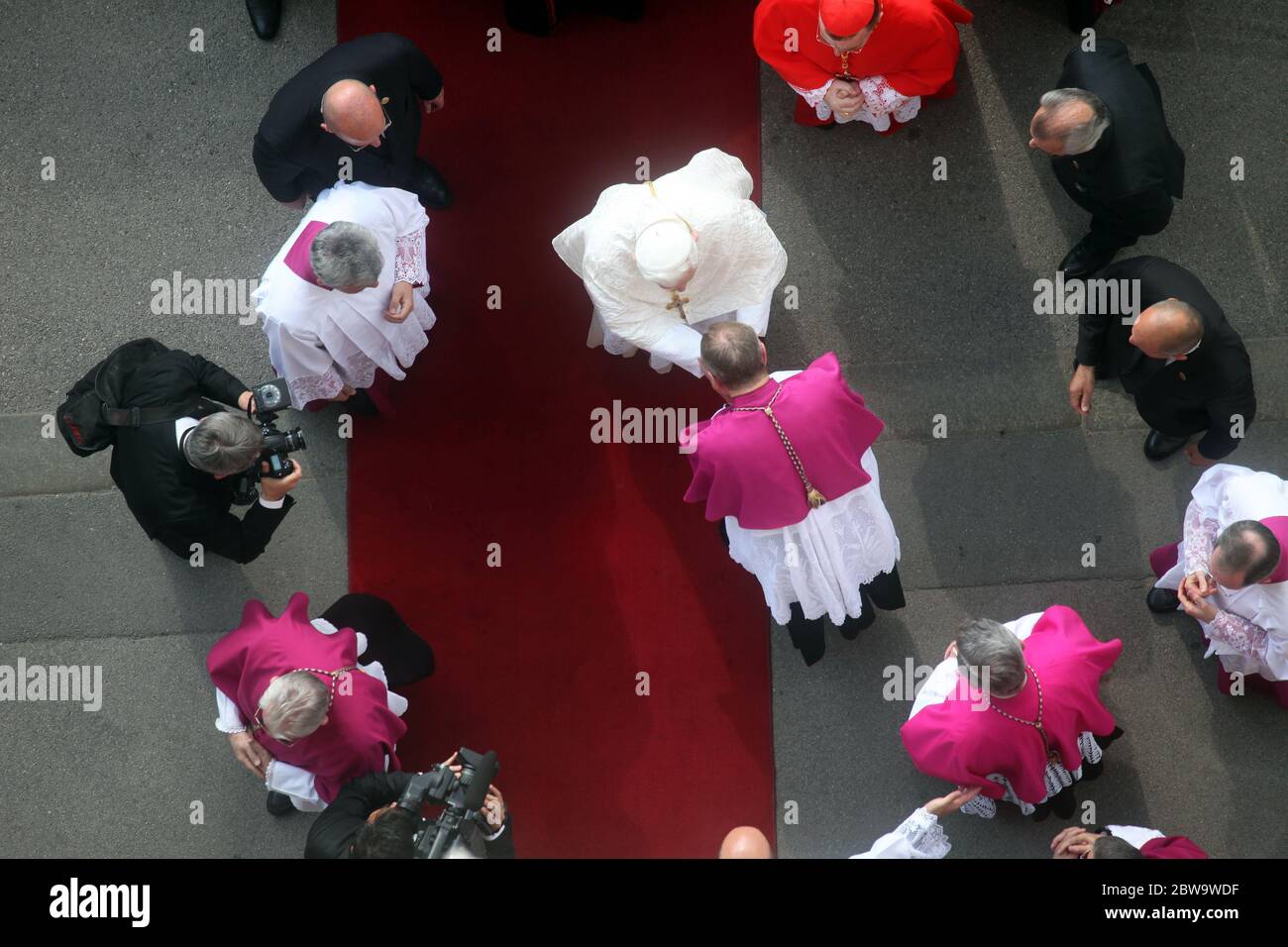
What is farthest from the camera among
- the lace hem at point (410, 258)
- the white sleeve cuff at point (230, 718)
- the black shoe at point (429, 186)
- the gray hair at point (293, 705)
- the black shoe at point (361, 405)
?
the black shoe at point (429, 186)

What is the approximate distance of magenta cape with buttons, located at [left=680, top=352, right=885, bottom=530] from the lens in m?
3.93

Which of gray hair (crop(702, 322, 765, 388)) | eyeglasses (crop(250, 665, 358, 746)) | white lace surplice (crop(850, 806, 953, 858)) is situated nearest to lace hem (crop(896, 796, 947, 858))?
white lace surplice (crop(850, 806, 953, 858))

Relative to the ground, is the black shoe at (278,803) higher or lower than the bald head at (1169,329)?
lower

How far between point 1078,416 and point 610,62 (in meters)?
2.76

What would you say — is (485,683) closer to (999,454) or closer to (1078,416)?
(999,454)

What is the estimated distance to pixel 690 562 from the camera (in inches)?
196

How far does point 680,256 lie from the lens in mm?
3926

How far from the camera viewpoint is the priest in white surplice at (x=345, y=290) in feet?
13.1

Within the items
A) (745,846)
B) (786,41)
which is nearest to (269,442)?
(745,846)

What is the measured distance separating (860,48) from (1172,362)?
175cm

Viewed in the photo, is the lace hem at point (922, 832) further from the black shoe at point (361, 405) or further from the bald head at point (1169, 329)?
the black shoe at point (361, 405)

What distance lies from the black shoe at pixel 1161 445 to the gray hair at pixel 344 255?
3431 millimetres

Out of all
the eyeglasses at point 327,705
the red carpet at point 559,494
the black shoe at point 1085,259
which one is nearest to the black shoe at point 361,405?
the red carpet at point 559,494

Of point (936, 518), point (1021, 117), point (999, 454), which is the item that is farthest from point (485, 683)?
point (1021, 117)
